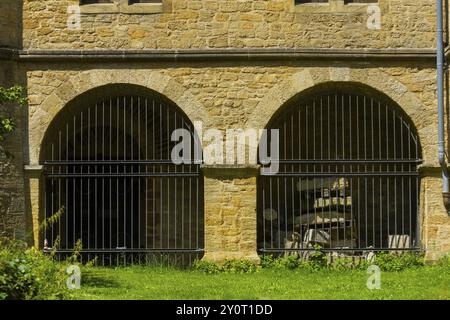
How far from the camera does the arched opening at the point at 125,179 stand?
12.4 metres

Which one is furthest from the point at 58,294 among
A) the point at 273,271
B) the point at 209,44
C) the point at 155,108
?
the point at 155,108

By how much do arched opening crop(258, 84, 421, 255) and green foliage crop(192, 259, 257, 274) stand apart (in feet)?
3.81

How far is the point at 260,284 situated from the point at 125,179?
11.9 feet

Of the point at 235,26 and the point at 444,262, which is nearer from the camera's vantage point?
the point at 444,262

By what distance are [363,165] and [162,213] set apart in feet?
10.5

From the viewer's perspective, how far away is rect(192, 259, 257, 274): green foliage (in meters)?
11.6

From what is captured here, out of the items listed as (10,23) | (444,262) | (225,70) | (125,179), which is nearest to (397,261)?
(444,262)

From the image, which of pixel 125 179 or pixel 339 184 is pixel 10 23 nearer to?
pixel 125 179

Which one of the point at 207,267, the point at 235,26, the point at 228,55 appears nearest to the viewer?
the point at 207,267

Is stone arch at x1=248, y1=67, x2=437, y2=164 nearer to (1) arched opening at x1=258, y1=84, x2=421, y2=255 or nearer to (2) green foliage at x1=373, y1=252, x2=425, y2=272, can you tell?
(1) arched opening at x1=258, y1=84, x2=421, y2=255

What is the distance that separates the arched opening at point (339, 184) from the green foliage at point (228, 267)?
1.16 m

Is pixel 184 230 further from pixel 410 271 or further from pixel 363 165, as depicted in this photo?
pixel 410 271

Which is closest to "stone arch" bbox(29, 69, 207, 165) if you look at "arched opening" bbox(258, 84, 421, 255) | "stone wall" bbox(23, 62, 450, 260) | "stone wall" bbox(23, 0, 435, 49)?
"stone wall" bbox(23, 62, 450, 260)

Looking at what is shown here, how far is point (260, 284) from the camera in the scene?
10.0 metres
